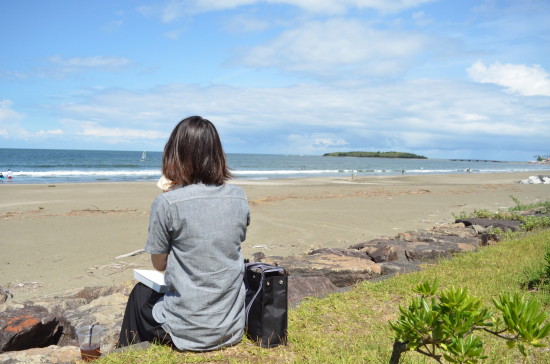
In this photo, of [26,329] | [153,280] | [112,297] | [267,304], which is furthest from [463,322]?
[112,297]

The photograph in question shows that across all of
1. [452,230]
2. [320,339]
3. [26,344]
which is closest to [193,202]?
[320,339]

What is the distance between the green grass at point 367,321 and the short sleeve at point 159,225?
735 mm

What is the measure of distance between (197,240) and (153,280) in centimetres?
54

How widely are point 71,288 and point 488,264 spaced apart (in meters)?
5.43

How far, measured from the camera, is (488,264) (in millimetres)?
5777

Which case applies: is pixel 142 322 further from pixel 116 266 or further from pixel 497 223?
pixel 497 223

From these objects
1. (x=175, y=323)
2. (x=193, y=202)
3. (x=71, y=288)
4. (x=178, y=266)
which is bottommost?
(x=71, y=288)

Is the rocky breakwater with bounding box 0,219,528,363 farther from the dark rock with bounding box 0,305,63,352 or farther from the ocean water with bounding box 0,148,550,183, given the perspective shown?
the ocean water with bounding box 0,148,550,183

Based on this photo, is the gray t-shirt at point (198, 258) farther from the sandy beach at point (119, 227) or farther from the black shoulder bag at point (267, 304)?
the sandy beach at point (119, 227)

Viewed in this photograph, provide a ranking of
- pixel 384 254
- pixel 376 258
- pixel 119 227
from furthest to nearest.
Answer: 1. pixel 119 227
2. pixel 376 258
3. pixel 384 254

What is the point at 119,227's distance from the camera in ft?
34.6

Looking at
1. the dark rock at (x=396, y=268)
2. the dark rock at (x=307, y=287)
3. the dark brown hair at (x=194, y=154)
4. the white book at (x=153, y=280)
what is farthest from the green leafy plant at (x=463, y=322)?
the dark rock at (x=396, y=268)

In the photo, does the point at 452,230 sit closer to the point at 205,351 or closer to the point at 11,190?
the point at 205,351

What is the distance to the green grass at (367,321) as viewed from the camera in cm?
307
